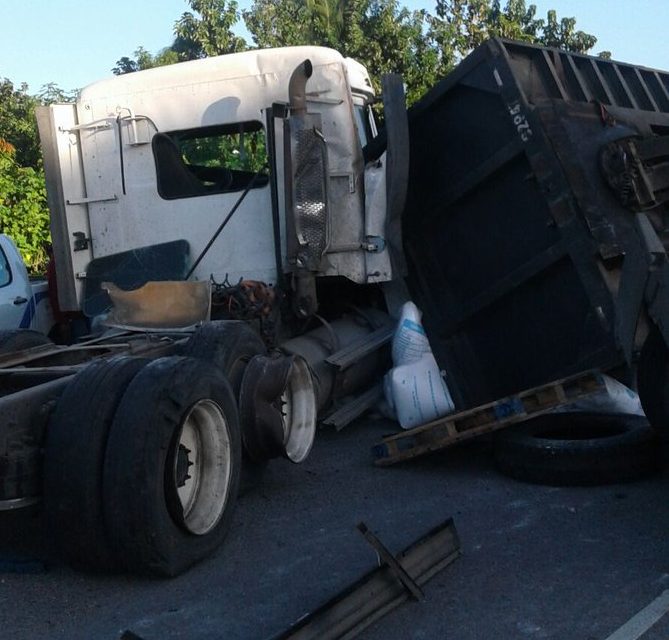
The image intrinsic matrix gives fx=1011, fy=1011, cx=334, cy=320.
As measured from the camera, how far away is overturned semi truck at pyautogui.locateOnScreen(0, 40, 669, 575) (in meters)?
5.81

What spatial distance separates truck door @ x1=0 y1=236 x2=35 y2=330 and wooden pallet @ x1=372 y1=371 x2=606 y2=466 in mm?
3260

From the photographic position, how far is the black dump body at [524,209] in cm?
632

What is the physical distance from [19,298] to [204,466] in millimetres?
3424

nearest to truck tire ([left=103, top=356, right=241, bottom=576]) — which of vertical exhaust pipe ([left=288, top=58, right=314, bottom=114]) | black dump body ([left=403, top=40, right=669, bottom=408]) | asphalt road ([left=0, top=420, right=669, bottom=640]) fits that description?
asphalt road ([left=0, top=420, right=669, bottom=640])

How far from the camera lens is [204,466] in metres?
5.13

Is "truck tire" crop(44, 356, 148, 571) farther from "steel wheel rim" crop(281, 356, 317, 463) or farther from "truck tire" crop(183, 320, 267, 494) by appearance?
"steel wheel rim" crop(281, 356, 317, 463)

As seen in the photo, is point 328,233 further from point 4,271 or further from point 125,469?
point 125,469

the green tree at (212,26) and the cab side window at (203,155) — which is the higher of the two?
the green tree at (212,26)

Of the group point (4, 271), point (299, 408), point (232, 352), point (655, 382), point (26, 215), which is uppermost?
point (26, 215)

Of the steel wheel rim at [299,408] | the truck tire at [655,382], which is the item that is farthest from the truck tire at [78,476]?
the truck tire at [655,382]

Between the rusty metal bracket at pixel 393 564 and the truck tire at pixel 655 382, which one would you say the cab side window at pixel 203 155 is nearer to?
the truck tire at pixel 655 382

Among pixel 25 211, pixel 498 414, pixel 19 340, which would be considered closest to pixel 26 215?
pixel 25 211

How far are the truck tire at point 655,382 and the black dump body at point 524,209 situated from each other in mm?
396

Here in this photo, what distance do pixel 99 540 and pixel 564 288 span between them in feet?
11.8
